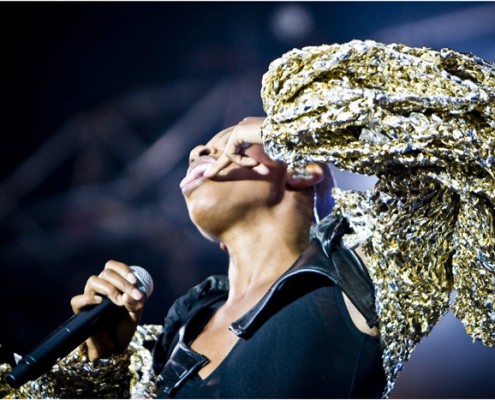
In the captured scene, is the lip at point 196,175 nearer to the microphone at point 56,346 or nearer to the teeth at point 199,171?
the teeth at point 199,171

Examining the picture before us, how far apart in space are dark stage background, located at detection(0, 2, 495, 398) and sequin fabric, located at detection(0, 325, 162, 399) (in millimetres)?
578

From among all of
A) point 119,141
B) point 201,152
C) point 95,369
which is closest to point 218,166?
point 201,152

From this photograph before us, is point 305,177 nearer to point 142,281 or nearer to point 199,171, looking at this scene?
point 199,171

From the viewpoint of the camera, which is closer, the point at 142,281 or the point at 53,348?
the point at 53,348

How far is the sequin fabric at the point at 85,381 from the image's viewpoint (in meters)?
1.61

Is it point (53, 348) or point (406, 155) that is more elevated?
point (406, 155)

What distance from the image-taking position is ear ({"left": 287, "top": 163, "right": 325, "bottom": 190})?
58.4 inches

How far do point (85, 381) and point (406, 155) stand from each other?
35.6 inches

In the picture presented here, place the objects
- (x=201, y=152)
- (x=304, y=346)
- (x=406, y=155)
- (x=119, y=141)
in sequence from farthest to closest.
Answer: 1. (x=119, y=141)
2. (x=201, y=152)
3. (x=304, y=346)
4. (x=406, y=155)

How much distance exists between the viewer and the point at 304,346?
1.26 meters

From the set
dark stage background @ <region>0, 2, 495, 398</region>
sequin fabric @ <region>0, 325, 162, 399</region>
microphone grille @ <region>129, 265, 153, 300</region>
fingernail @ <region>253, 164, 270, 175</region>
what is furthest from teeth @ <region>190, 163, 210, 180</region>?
dark stage background @ <region>0, 2, 495, 398</region>

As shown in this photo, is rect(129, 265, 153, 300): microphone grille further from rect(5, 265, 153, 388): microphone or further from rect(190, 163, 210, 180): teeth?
rect(190, 163, 210, 180): teeth

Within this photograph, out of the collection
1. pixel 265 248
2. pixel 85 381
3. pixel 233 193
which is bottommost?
pixel 85 381

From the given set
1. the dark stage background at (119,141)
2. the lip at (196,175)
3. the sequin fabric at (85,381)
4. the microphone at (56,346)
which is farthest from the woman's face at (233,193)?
the dark stage background at (119,141)
